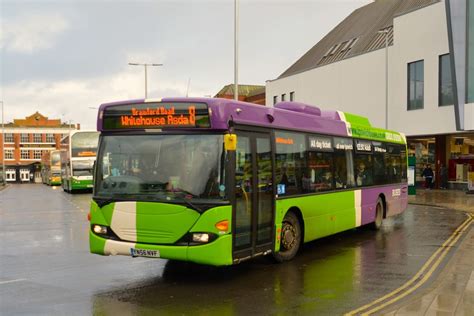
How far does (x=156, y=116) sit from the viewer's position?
800 centimetres

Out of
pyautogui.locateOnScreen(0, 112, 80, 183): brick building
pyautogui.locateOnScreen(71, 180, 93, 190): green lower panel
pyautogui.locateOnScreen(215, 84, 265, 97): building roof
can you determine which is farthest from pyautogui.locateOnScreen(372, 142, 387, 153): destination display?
pyautogui.locateOnScreen(0, 112, 80, 183): brick building

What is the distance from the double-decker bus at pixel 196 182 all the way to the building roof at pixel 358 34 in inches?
1284

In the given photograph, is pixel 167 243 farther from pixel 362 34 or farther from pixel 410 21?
pixel 362 34

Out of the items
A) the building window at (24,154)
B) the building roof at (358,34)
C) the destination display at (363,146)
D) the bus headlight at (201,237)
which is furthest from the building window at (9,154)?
the bus headlight at (201,237)

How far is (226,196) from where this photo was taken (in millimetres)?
7551

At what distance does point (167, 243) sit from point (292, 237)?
118 inches

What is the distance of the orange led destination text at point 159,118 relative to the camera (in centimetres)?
779

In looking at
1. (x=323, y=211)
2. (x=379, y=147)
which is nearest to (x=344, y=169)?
(x=323, y=211)

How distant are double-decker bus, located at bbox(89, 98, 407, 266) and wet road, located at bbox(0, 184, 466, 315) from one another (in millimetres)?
513

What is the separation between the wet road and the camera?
6602mm

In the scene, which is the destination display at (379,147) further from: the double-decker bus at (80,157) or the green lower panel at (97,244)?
the double-decker bus at (80,157)

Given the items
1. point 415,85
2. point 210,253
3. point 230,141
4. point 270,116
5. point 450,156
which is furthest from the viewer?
point 450,156

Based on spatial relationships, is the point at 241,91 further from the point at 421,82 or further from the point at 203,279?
the point at 203,279

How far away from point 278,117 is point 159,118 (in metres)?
2.38
